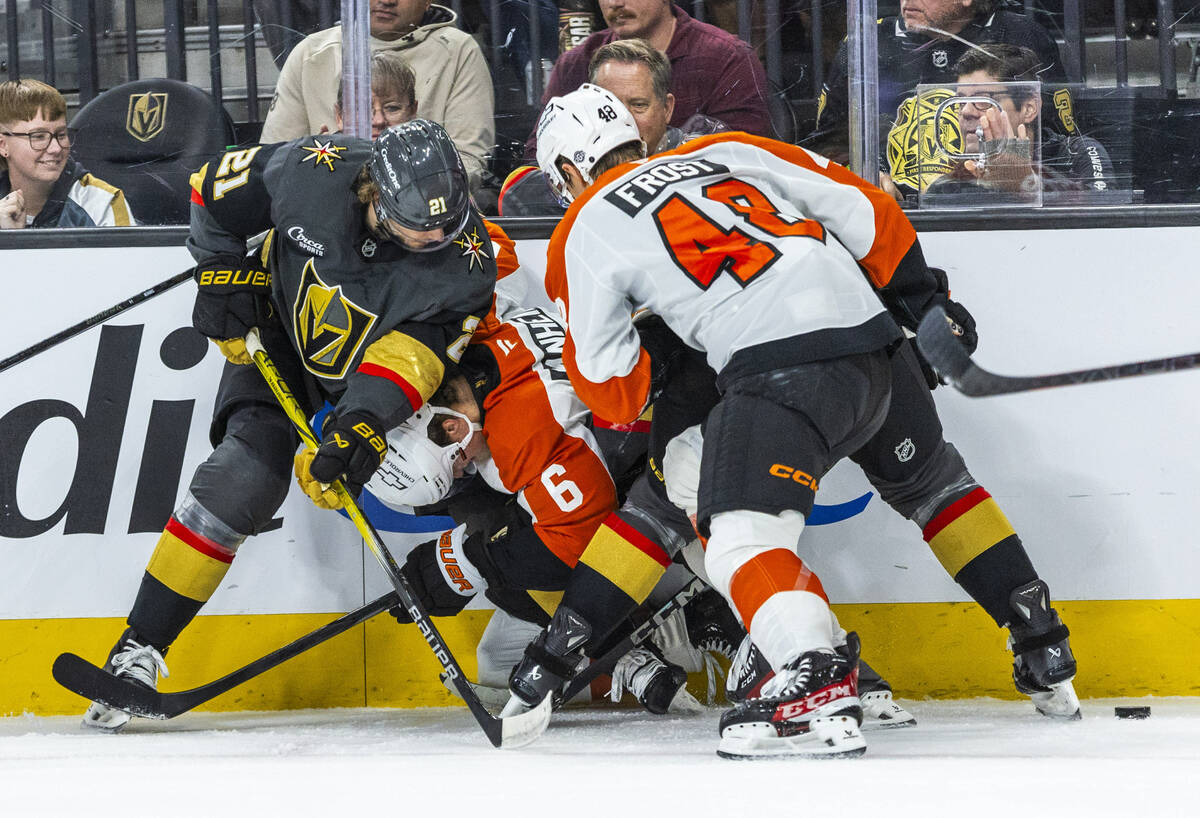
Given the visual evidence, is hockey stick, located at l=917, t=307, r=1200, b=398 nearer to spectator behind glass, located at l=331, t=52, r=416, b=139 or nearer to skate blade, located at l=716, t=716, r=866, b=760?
skate blade, located at l=716, t=716, r=866, b=760

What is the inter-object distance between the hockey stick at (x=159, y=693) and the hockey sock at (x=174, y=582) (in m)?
0.10

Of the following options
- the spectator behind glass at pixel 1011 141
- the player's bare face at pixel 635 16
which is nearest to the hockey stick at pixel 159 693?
the player's bare face at pixel 635 16

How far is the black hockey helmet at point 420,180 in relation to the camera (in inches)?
93.7

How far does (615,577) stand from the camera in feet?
7.76

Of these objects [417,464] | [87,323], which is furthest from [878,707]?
[87,323]

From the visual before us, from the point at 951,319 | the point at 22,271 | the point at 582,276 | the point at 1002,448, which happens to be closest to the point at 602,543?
the point at 582,276

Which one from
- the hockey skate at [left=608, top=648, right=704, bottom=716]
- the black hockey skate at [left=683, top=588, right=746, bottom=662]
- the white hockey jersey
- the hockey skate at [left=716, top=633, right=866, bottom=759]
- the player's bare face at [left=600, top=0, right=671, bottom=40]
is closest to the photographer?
the hockey skate at [left=716, top=633, right=866, bottom=759]

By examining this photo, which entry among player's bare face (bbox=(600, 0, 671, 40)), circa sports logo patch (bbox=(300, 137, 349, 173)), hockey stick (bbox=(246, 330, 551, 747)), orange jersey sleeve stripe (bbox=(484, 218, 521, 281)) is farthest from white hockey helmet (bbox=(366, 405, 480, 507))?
player's bare face (bbox=(600, 0, 671, 40))

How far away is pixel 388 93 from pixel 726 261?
42.0 inches

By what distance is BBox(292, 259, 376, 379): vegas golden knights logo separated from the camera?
Result: 2.54 metres

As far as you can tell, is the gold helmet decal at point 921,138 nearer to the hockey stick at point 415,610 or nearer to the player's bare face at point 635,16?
the player's bare face at point 635,16

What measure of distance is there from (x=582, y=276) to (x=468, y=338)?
457mm

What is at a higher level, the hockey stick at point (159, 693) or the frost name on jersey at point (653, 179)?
the frost name on jersey at point (653, 179)

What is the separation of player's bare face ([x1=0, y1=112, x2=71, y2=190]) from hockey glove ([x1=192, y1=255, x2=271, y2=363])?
0.53 m
